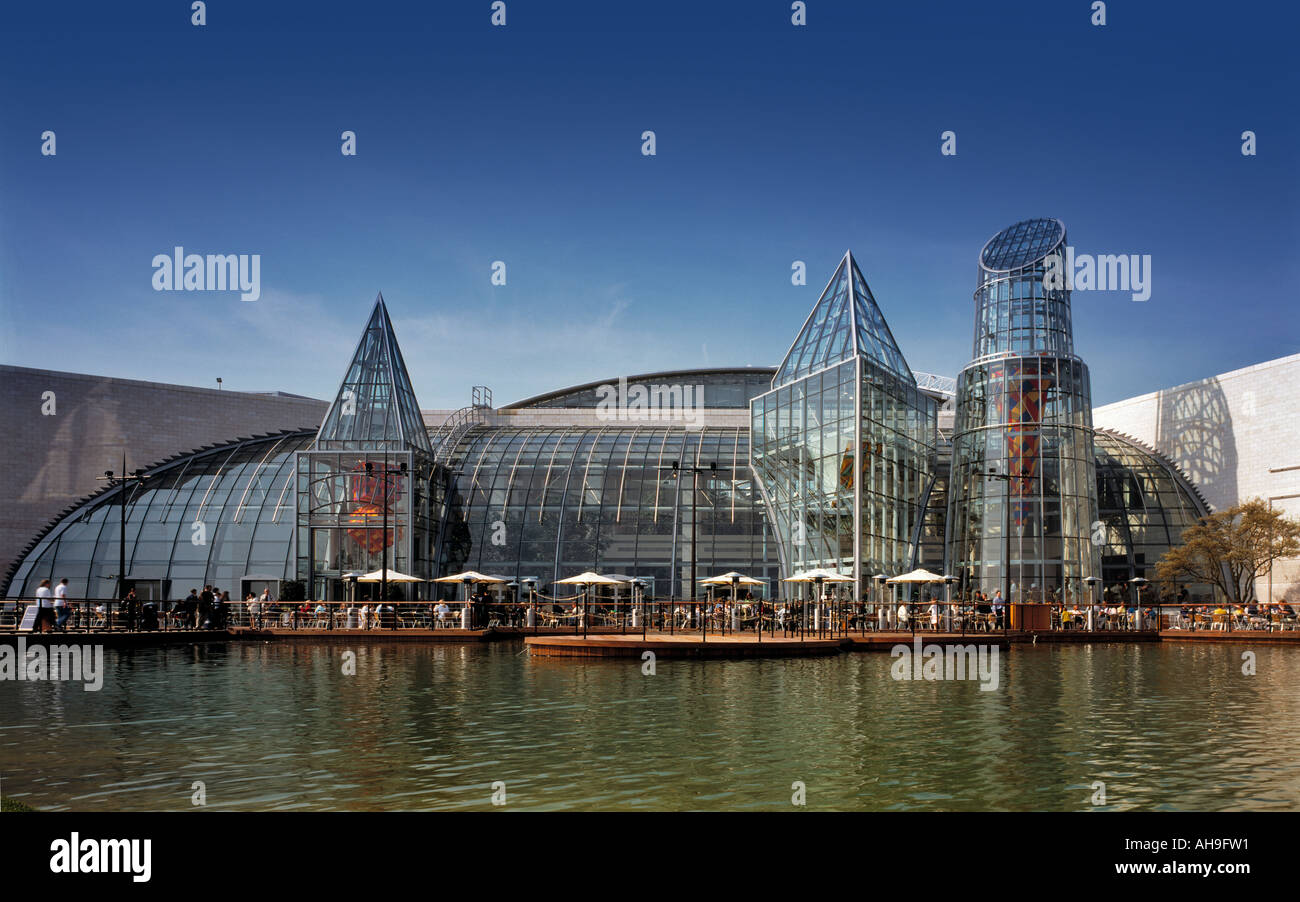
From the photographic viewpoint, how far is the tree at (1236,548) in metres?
54.9

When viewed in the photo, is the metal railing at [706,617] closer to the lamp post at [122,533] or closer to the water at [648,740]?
the lamp post at [122,533]

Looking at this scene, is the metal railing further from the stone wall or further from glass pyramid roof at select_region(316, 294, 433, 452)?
the stone wall

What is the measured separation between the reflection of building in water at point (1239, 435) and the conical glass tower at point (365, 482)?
4673cm

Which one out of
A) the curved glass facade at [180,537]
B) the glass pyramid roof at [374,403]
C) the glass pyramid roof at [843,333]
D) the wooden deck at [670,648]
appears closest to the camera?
the wooden deck at [670,648]

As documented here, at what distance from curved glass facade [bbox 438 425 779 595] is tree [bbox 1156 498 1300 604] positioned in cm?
2211

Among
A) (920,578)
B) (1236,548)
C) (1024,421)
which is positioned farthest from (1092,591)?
(920,578)

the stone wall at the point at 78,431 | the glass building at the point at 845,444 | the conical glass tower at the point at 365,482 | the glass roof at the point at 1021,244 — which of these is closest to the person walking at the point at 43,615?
the conical glass tower at the point at 365,482

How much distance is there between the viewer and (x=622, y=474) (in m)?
64.4

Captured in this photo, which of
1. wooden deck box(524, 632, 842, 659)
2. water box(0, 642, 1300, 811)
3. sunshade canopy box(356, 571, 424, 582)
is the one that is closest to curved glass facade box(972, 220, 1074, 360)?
wooden deck box(524, 632, 842, 659)

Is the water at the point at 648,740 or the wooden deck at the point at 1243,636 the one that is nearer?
the water at the point at 648,740

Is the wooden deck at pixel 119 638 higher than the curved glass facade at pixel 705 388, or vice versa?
the curved glass facade at pixel 705 388

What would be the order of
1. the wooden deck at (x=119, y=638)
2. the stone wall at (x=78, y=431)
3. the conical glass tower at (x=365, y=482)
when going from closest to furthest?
1. the wooden deck at (x=119, y=638)
2. the conical glass tower at (x=365, y=482)
3. the stone wall at (x=78, y=431)
